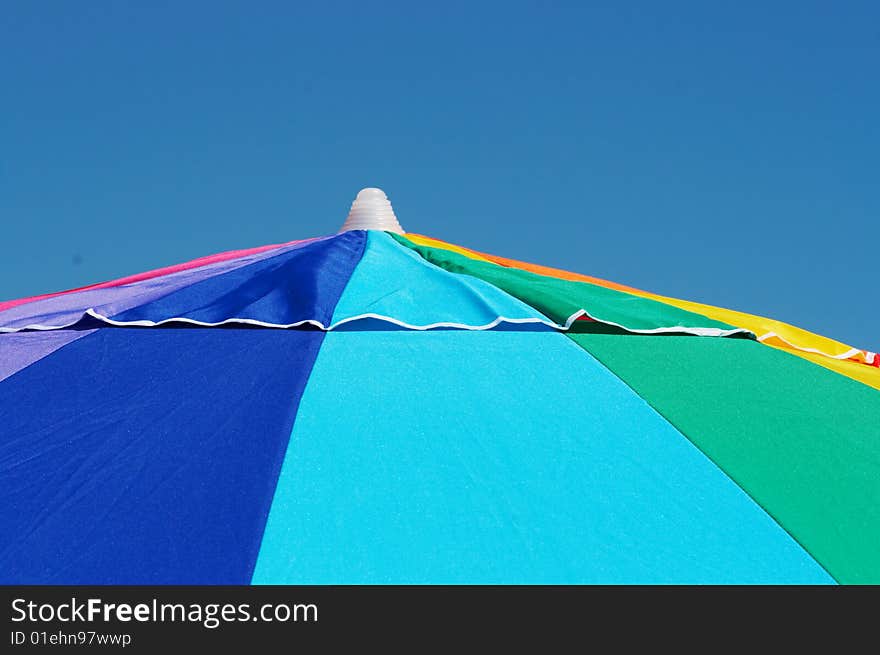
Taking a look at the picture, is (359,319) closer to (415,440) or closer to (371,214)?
(415,440)

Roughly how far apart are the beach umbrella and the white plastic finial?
3.82 ft

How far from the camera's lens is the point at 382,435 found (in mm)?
3457

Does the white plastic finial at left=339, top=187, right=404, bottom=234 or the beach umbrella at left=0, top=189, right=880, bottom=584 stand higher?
the white plastic finial at left=339, top=187, right=404, bottom=234

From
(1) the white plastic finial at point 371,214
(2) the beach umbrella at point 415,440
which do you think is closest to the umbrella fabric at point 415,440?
(2) the beach umbrella at point 415,440

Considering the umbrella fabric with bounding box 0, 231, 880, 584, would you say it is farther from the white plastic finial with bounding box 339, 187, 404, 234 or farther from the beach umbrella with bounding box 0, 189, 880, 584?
the white plastic finial with bounding box 339, 187, 404, 234

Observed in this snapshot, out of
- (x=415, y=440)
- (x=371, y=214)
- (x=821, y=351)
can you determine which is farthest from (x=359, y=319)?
(x=821, y=351)

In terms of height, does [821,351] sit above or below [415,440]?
above

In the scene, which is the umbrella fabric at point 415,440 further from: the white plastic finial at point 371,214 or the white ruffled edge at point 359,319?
the white plastic finial at point 371,214

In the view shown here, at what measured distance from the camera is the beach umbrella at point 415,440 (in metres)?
2.93

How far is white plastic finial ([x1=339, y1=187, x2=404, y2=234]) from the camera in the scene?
6250 mm

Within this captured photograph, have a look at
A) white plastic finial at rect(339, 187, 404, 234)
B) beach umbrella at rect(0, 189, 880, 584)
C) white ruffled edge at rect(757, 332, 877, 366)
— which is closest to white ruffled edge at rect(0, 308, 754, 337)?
beach umbrella at rect(0, 189, 880, 584)

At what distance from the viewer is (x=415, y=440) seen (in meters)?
3.44
